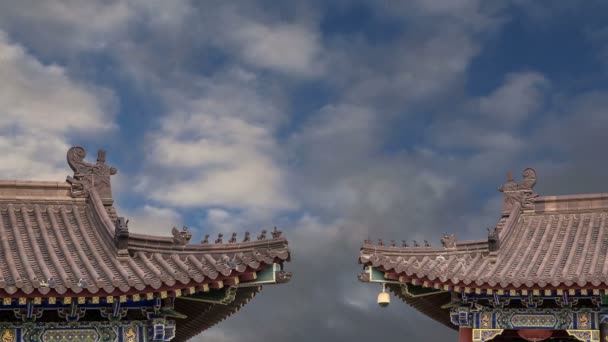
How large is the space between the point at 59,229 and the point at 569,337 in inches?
441

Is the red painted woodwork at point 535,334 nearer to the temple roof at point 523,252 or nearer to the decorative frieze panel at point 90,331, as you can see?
the temple roof at point 523,252

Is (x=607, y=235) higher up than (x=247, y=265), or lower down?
higher up

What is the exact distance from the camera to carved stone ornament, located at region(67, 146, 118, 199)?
80.9ft

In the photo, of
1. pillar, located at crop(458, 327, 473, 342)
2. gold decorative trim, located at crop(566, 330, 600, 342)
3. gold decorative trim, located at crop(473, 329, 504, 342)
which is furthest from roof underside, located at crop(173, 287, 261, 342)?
gold decorative trim, located at crop(566, 330, 600, 342)

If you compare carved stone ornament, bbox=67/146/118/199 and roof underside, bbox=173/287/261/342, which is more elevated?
carved stone ornament, bbox=67/146/118/199

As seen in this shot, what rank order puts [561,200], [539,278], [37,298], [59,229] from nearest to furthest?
[37,298]
[539,278]
[59,229]
[561,200]

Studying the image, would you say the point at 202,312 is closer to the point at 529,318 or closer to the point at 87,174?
the point at 87,174

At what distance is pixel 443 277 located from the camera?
865 inches

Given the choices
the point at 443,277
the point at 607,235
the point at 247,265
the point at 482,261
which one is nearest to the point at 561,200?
the point at 607,235

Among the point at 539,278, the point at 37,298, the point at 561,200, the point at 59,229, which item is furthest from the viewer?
the point at 561,200

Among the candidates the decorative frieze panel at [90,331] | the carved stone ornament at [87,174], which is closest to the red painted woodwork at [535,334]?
the decorative frieze panel at [90,331]

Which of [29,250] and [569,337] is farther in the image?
[569,337]

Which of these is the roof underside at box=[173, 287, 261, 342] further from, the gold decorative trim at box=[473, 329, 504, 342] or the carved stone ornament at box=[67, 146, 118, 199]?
the gold decorative trim at box=[473, 329, 504, 342]

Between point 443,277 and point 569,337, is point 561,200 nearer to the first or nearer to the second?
point 569,337
